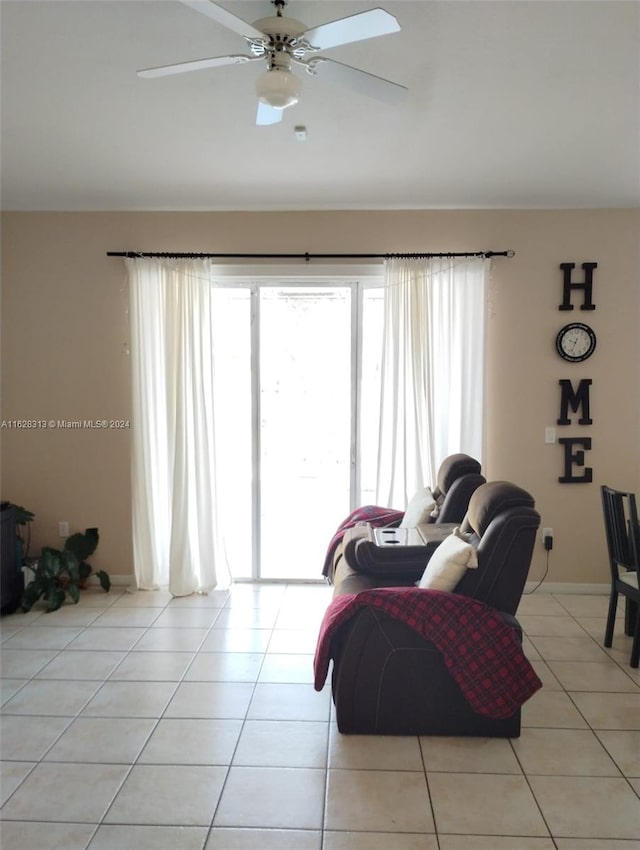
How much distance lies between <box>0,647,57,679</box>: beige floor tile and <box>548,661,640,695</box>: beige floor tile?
276 centimetres

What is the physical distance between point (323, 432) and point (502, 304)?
5.23ft

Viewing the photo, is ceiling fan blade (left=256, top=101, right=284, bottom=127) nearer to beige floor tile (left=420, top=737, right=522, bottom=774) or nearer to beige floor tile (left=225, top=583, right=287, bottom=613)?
beige floor tile (left=420, top=737, right=522, bottom=774)

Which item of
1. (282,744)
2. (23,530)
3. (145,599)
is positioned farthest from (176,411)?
(282,744)

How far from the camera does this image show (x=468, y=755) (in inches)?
103

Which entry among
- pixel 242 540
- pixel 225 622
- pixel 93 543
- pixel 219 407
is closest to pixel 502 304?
pixel 219 407

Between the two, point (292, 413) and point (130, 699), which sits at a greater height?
point (292, 413)

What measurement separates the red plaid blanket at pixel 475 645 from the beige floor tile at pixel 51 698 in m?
1.52

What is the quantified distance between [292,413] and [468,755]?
8.90 ft

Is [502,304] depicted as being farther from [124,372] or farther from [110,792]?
[110,792]

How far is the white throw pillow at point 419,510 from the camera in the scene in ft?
12.4

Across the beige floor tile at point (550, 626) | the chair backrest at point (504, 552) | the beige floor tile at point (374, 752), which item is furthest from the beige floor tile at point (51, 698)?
the beige floor tile at point (550, 626)

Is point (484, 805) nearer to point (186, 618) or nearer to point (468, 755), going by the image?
point (468, 755)

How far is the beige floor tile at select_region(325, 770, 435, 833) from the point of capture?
7.23 feet

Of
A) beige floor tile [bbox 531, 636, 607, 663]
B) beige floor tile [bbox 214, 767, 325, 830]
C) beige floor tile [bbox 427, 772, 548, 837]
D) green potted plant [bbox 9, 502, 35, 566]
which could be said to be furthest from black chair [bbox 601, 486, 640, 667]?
green potted plant [bbox 9, 502, 35, 566]
